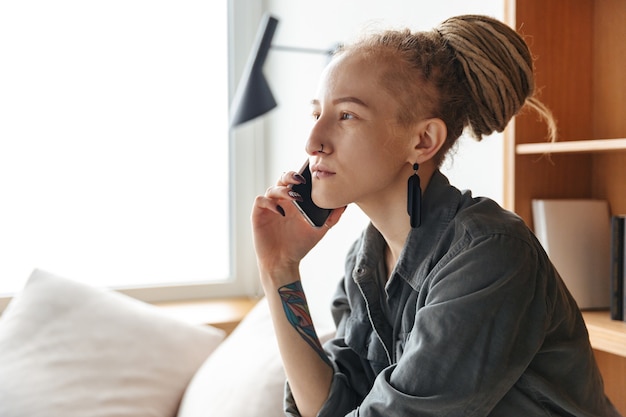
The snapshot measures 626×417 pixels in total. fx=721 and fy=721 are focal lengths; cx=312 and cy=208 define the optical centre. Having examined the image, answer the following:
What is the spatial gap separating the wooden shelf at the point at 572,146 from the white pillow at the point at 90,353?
39.7 inches

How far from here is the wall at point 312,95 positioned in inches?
68.7

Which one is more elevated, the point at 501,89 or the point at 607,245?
the point at 501,89

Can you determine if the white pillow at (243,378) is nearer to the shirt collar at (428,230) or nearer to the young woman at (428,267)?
the young woman at (428,267)

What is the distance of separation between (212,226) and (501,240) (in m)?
1.82

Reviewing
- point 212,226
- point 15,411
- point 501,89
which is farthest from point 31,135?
point 501,89

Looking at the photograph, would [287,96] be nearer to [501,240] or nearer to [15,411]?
[15,411]

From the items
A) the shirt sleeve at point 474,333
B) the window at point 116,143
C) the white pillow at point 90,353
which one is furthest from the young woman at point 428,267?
the window at point 116,143

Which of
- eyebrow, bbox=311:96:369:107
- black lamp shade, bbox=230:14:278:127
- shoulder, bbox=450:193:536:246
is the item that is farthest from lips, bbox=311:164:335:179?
black lamp shade, bbox=230:14:278:127

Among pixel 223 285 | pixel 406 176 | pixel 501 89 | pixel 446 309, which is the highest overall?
pixel 501 89

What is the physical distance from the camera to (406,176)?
1.19 metres

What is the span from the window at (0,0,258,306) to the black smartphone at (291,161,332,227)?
4.51 feet

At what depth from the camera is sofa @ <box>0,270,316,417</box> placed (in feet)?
5.48

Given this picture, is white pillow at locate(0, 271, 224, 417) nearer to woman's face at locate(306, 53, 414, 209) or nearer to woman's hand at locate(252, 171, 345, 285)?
woman's hand at locate(252, 171, 345, 285)

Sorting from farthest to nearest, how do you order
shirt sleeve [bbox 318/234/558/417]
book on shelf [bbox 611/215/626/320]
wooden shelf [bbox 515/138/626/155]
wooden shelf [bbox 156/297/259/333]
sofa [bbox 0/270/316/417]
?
wooden shelf [bbox 156/297/259/333] → sofa [bbox 0/270/316/417] → book on shelf [bbox 611/215/626/320] → wooden shelf [bbox 515/138/626/155] → shirt sleeve [bbox 318/234/558/417]
